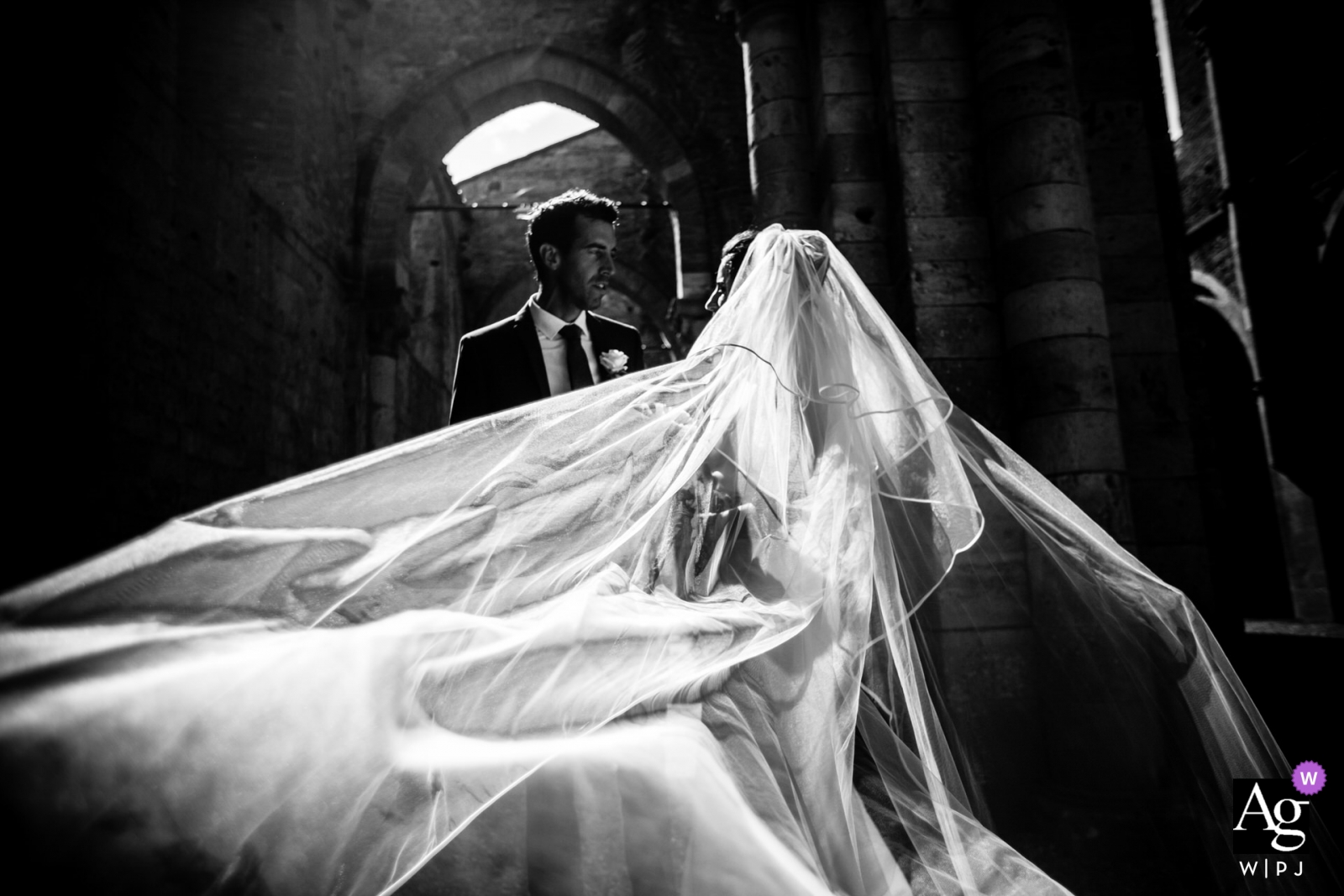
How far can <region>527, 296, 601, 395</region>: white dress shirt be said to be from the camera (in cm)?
276

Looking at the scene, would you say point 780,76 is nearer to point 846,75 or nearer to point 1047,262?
point 846,75

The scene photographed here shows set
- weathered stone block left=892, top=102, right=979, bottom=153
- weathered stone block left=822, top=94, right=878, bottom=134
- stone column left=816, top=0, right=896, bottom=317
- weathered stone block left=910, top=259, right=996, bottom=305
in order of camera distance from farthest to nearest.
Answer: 1. weathered stone block left=822, top=94, right=878, bottom=134
2. stone column left=816, top=0, right=896, bottom=317
3. weathered stone block left=892, top=102, right=979, bottom=153
4. weathered stone block left=910, top=259, right=996, bottom=305

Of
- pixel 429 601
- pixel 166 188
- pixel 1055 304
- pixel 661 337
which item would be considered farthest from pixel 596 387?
pixel 661 337

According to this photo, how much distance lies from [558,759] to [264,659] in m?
0.45

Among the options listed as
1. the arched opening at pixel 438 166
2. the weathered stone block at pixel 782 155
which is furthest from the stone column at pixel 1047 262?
the arched opening at pixel 438 166

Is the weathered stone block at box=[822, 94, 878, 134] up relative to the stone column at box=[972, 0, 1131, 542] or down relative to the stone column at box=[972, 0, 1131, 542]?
up

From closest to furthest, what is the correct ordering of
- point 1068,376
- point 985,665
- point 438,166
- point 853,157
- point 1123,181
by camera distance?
point 985,665
point 1068,376
point 1123,181
point 853,157
point 438,166

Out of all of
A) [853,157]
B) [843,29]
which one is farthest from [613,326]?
[843,29]

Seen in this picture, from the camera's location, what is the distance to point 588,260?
2715 millimetres

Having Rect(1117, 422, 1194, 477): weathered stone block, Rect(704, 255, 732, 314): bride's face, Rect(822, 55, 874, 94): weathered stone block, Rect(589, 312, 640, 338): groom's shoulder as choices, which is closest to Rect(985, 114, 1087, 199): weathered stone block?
Rect(822, 55, 874, 94): weathered stone block

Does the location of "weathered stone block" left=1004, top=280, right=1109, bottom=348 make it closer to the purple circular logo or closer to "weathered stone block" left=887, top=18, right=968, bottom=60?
"weathered stone block" left=887, top=18, right=968, bottom=60

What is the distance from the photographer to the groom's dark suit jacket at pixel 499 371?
2.63 m

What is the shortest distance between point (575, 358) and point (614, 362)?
154mm

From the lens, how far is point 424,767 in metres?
1.08
